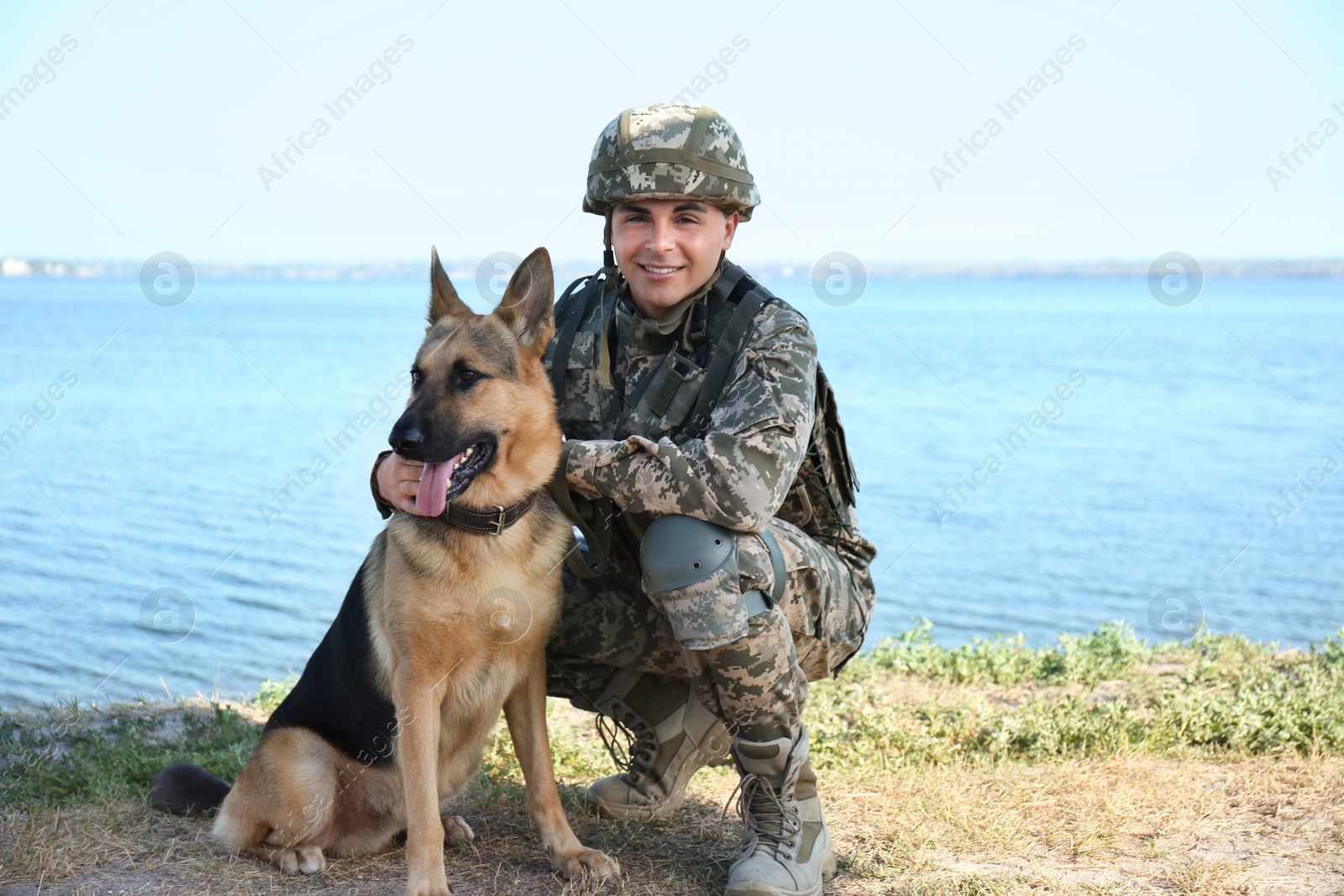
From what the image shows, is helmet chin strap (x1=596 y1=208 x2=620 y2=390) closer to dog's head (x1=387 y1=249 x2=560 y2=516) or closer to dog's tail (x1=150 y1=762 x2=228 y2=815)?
dog's head (x1=387 y1=249 x2=560 y2=516)

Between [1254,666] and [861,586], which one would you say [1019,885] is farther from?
[1254,666]

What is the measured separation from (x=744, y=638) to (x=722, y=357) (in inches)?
41.0

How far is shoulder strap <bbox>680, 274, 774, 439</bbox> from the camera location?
364 cm

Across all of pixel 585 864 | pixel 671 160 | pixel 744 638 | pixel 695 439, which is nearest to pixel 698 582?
pixel 744 638

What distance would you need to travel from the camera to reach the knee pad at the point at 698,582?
3.17 metres

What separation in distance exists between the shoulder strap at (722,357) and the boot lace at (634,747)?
48.4 inches

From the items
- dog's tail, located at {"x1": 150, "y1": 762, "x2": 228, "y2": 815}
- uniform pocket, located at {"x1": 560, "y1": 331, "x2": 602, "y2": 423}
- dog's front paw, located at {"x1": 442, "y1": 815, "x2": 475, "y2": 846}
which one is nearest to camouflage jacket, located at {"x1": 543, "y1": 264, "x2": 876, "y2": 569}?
uniform pocket, located at {"x1": 560, "y1": 331, "x2": 602, "y2": 423}

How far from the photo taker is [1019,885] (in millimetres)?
3227

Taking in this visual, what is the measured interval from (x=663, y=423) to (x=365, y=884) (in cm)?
190

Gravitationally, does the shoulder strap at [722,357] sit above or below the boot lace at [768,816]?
above

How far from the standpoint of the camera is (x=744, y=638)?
10.5 ft

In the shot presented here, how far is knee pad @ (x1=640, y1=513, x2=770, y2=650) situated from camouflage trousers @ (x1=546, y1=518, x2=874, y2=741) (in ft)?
0.05

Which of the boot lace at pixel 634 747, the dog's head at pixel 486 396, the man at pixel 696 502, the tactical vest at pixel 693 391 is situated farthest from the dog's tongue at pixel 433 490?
the boot lace at pixel 634 747

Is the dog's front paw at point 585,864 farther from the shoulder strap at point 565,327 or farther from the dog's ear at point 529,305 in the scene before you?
the dog's ear at point 529,305
